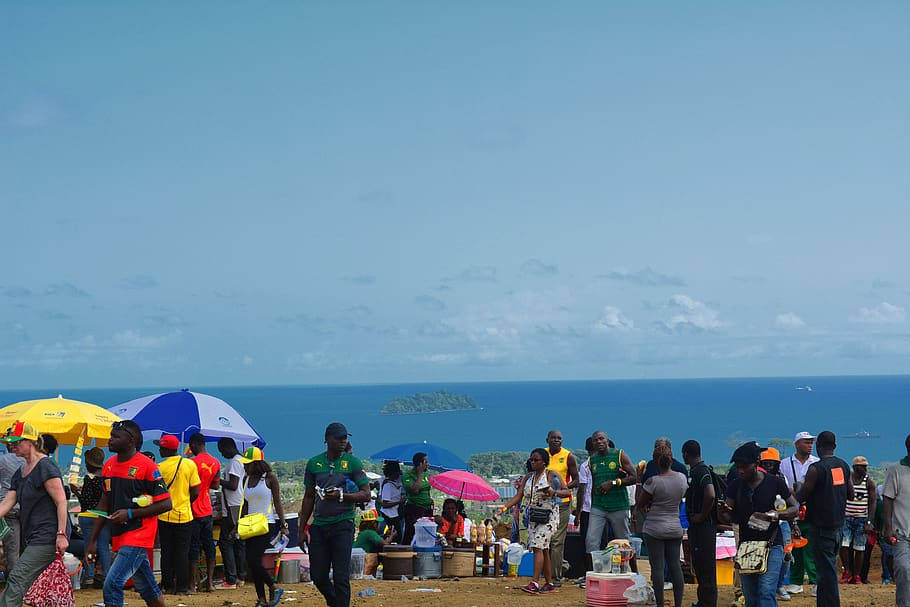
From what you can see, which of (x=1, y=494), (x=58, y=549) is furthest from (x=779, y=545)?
(x=1, y=494)

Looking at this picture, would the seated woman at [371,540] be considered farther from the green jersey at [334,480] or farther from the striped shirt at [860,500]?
the striped shirt at [860,500]

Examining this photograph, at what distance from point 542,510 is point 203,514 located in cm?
399

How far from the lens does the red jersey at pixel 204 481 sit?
476 inches

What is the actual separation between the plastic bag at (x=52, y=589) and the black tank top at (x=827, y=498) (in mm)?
6918

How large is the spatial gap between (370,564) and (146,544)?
575cm

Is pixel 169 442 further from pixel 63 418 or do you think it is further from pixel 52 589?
pixel 63 418

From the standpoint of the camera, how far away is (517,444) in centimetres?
15088

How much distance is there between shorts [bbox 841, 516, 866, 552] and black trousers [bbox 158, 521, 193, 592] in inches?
329

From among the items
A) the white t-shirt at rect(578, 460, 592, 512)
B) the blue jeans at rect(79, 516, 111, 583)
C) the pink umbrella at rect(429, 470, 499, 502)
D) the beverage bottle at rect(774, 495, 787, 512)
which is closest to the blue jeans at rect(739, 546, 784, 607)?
the beverage bottle at rect(774, 495, 787, 512)

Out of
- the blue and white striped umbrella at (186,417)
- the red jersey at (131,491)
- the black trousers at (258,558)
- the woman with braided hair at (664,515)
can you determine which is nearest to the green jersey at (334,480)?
the black trousers at (258,558)

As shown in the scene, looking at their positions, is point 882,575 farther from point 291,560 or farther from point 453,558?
point 291,560

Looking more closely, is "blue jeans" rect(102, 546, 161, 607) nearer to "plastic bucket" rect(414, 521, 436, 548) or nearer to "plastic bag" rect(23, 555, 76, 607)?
"plastic bag" rect(23, 555, 76, 607)

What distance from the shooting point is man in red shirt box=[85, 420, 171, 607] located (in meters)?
8.80

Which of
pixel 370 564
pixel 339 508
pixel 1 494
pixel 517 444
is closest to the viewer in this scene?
pixel 339 508
